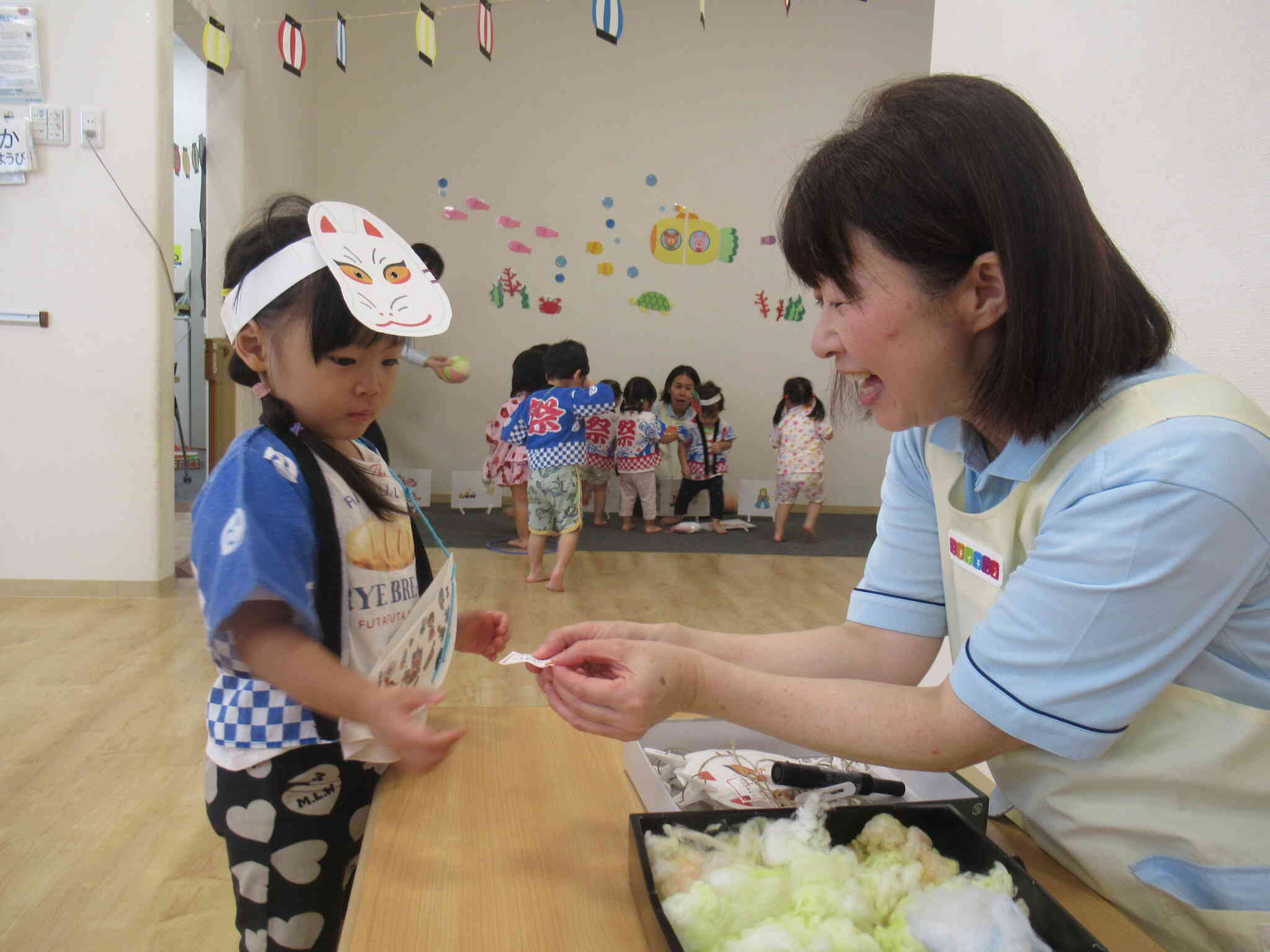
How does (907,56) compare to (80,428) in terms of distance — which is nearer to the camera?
(80,428)

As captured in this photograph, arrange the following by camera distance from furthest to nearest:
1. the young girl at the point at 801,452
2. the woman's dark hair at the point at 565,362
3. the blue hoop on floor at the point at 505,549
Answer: the young girl at the point at 801,452 < the blue hoop on floor at the point at 505,549 < the woman's dark hair at the point at 565,362

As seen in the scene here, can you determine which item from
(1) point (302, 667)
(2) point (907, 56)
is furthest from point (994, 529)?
(2) point (907, 56)

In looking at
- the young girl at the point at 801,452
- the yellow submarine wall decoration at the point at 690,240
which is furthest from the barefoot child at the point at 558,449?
the yellow submarine wall decoration at the point at 690,240

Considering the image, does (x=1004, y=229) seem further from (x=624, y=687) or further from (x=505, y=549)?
(x=505, y=549)

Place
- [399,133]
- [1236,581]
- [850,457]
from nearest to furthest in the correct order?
[1236,581] → [399,133] → [850,457]

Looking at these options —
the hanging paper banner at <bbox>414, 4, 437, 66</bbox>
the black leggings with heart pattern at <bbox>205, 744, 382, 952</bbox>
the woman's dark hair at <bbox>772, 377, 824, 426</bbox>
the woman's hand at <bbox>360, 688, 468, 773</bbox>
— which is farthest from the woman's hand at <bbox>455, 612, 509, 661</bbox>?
the woman's dark hair at <bbox>772, 377, 824, 426</bbox>

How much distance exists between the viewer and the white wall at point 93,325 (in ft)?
12.4

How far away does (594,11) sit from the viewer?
3.78m

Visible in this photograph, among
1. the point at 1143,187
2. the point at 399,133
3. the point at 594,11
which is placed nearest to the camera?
the point at 1143,187

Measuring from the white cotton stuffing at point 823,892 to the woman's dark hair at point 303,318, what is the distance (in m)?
0.65

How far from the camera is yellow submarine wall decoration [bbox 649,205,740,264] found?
24.4ft

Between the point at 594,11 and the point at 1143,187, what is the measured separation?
296 centimetres

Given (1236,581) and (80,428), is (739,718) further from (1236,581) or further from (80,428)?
(80,428)

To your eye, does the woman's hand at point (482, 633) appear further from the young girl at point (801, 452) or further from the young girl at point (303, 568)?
the young girl at point (801, 452)
